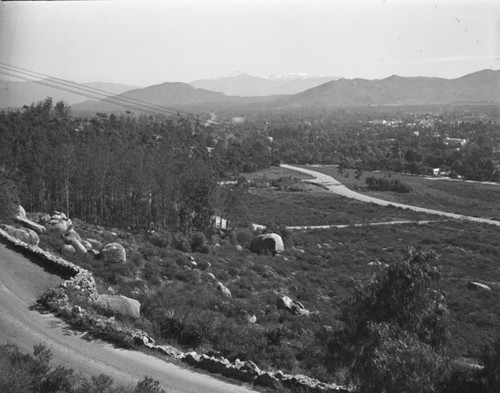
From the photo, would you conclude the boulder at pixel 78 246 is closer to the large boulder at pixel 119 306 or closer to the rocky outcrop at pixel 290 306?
the large boulder at pixel 119 306

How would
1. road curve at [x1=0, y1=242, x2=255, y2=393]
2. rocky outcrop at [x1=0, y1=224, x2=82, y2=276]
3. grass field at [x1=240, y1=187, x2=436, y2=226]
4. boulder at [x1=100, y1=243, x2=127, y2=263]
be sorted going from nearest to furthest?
1. road curve at [x1=0, y1=242, x2=255, y2=393]
2. rocky outcrop at [x1=0, y1=224, x2=82, y2=276]
3. boulder at [x1=100, y1=243, x2=127, y2=263]
4. grass field at [x1=240, y1=187, x2=436, y2=226]

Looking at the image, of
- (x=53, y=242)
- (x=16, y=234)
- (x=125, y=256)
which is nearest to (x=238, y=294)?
(x=125, y=256)

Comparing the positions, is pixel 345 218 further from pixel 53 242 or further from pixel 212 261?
pixel 53 242

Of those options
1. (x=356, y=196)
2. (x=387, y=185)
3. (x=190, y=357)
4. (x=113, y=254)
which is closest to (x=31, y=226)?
(x=113, y=254)

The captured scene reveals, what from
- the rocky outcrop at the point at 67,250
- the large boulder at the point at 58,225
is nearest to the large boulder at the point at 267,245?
the large boulder at the point at 58,225

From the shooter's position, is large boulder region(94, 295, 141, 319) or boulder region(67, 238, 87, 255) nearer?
large boulder region(94, 295, 141, 319)

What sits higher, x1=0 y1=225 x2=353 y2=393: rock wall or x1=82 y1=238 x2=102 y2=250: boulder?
x1=0 y1=225 x2=353 y2=393: rock wall

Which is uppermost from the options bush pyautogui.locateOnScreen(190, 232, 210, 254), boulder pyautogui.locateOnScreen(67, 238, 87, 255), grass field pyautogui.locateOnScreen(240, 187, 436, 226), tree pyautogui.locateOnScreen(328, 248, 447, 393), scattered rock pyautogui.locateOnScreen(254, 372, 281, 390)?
tree pyautogui.locateOnScreen(328, 248, 447, 393)

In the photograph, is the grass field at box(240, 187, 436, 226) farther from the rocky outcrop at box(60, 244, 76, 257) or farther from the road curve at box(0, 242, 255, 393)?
the road curve at box(0, 242, 255, 393)

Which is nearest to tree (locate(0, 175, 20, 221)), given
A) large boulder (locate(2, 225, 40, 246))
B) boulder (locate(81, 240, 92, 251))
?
large boulder (locate(2, 225, 40, 246))
